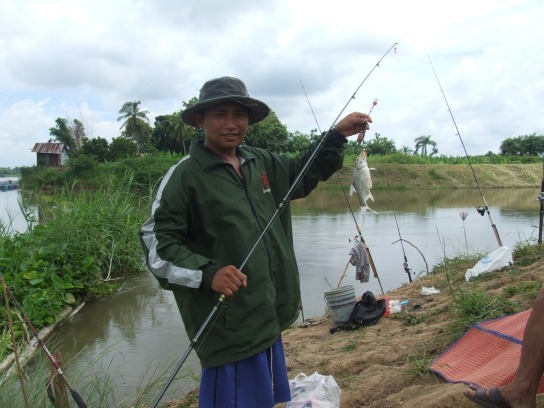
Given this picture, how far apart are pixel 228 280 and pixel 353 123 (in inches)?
39.3

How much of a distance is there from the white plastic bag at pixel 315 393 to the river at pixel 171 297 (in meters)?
1.34

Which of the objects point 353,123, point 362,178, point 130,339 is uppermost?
point 353,123

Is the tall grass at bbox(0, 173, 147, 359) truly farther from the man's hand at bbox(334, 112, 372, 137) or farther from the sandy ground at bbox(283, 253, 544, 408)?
the man's hand at bbox(334, 112, 372, 137)

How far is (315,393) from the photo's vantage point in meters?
2.67

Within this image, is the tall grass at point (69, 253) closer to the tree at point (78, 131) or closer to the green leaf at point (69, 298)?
the green leaf at point (69, 298)

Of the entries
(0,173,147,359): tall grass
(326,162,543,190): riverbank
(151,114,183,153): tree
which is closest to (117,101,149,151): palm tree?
(151,114,183,153): tree

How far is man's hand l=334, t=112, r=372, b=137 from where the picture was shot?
2.37 meters

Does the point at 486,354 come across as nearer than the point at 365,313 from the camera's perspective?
Yes

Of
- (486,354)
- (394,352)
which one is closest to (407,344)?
(394,352)

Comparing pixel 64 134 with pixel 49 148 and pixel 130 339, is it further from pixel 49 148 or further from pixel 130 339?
pixel 130 339

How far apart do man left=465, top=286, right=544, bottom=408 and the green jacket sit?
90 centimetres

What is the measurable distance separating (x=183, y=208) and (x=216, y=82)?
21.9 inches

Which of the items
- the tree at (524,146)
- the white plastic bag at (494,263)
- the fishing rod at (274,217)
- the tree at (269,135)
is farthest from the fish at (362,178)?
the tree at (524,146)

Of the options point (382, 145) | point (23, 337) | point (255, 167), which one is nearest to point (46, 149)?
point (382, 145)
